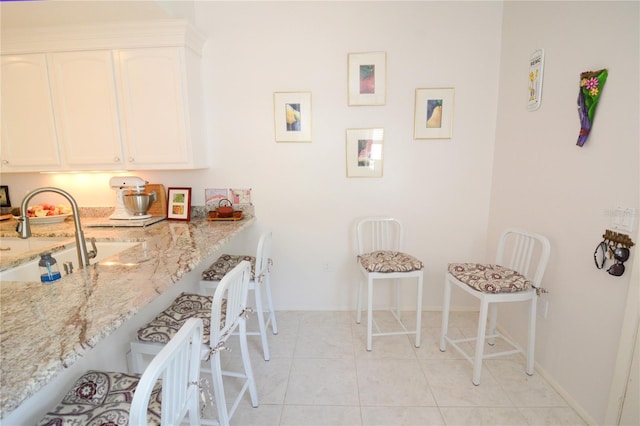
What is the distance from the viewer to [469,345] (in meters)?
2.34

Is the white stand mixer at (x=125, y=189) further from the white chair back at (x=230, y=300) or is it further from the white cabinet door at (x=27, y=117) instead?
the white chair back at (x=230, y=300)

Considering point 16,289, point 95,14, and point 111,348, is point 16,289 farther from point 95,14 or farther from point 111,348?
point 95,14

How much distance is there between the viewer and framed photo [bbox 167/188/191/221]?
265 centimetres

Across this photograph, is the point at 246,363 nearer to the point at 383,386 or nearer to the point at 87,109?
the point at 383,386

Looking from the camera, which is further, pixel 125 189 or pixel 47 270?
pixel 125 189

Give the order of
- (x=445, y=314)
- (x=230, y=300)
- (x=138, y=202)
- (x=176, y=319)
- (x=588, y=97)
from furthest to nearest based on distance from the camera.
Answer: (x=138, y=202) < (x=445, y=314) < (x=588, y=97) < (x=176, y=319) < (x=230, y=300)

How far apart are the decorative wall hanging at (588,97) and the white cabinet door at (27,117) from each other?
11.6ft

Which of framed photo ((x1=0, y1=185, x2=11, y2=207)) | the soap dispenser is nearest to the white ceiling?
framed photo ((x1=0, y1=185, x2=11, y2=207))

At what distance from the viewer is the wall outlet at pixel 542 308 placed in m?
1.96

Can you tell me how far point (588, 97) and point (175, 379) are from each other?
222 centimetres

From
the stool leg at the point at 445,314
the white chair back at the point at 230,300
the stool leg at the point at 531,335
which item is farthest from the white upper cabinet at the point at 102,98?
the stool leg at the point at 531,335

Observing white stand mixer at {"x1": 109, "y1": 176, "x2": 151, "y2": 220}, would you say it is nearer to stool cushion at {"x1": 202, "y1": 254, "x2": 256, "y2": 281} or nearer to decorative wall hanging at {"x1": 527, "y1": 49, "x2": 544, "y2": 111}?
stool cushion at {"x1": 202, "y1": 254, "x2": 256, "y2": 281}

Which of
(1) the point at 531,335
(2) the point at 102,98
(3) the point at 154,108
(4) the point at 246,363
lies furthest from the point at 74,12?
(1) the point at 531,335

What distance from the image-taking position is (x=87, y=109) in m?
2.35
